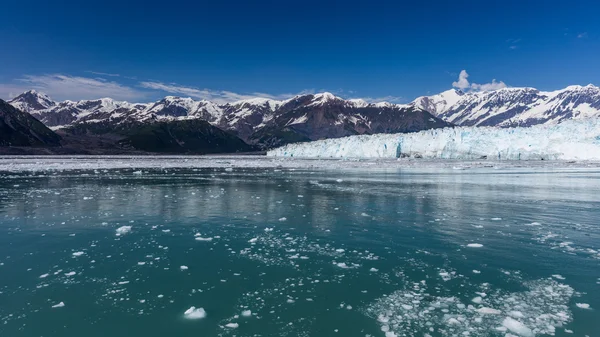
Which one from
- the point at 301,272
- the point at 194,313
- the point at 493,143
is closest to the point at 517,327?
the point at 301,272

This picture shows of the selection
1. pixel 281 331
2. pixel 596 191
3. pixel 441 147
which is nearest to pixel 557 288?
pixel 281 331

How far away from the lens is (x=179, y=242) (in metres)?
11.2

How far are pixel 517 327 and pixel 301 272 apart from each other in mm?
4275

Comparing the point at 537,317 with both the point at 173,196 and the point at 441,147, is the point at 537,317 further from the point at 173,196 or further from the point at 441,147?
the point at 441,147

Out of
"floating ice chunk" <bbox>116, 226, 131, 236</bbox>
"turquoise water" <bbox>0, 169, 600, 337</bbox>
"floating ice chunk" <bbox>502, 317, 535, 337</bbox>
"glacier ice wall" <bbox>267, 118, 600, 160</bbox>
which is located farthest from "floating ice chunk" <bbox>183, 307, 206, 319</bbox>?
"glacier ice wall" <bbox>267, 118, 600, 160</bbox>

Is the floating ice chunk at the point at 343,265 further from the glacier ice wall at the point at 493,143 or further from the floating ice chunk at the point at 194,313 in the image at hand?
the glacier ice wall at the point at 493,143

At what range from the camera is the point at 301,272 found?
8.43 metres

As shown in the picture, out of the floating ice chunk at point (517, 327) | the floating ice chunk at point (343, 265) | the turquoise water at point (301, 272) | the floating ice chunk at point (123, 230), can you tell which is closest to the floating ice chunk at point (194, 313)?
the turquoise water at point (301, 272)

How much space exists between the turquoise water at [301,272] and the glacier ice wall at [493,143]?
190 ft

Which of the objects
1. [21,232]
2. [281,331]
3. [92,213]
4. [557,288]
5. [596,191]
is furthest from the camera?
[596,191]

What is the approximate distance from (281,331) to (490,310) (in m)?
3.55

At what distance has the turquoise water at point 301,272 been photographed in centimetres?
598

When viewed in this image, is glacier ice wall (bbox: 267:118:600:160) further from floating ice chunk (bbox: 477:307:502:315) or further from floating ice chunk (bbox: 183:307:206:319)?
floating ice chunk (bbox: 183:307:206:319)

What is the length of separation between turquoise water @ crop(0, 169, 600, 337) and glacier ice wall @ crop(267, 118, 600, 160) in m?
57.8
